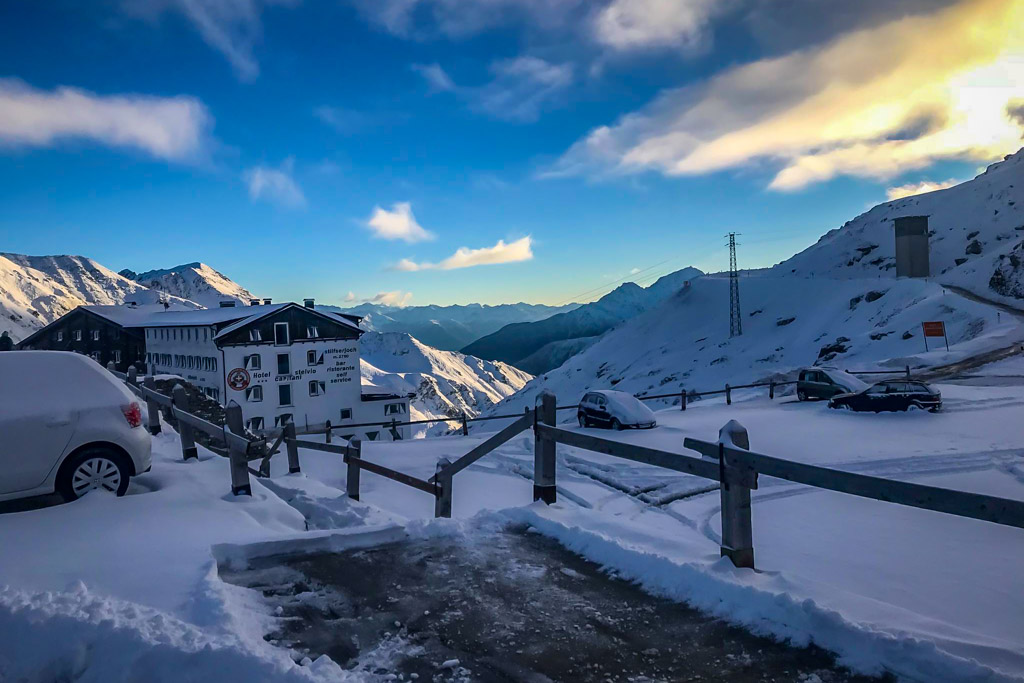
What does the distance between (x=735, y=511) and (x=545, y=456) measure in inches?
98.0

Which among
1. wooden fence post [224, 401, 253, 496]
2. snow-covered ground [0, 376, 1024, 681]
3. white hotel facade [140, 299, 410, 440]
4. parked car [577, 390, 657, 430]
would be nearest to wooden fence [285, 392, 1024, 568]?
snow-covered ground [0, 376, 1024, 681]

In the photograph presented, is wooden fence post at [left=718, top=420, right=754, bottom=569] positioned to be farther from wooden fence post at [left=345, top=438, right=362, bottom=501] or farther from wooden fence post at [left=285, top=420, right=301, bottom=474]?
wooden fence post at [left=285, top=420, right=301, bottom=474]

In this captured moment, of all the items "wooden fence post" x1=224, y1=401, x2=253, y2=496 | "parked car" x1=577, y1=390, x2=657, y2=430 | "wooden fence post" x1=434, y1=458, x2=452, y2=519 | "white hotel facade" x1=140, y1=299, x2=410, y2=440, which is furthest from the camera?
"white hotel facade" x1=140, y1=299, x2=410, y2=440

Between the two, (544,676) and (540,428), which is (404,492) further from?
(544,676)

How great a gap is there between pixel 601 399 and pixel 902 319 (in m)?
35.7

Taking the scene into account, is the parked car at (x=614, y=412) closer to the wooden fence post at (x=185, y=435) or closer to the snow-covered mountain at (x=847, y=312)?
the wooden fence post at (x=185, y=435)

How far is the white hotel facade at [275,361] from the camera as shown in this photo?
44.5 m

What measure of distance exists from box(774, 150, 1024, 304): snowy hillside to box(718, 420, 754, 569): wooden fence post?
61242 millimetres

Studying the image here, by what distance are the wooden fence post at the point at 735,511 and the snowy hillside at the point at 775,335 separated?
119ft

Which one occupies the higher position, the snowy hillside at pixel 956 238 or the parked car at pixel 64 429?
the snowy hillside at pixel 956 238

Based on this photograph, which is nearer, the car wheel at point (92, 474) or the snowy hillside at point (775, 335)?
the car wheel at point (92, 474)

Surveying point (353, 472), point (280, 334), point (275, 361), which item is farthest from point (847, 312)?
point (353, 472)

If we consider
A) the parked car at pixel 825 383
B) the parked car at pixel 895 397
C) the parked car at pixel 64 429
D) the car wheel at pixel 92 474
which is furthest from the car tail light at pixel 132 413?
the parked car at pixel 825 383

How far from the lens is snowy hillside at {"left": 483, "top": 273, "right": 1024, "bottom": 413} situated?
4238cm
